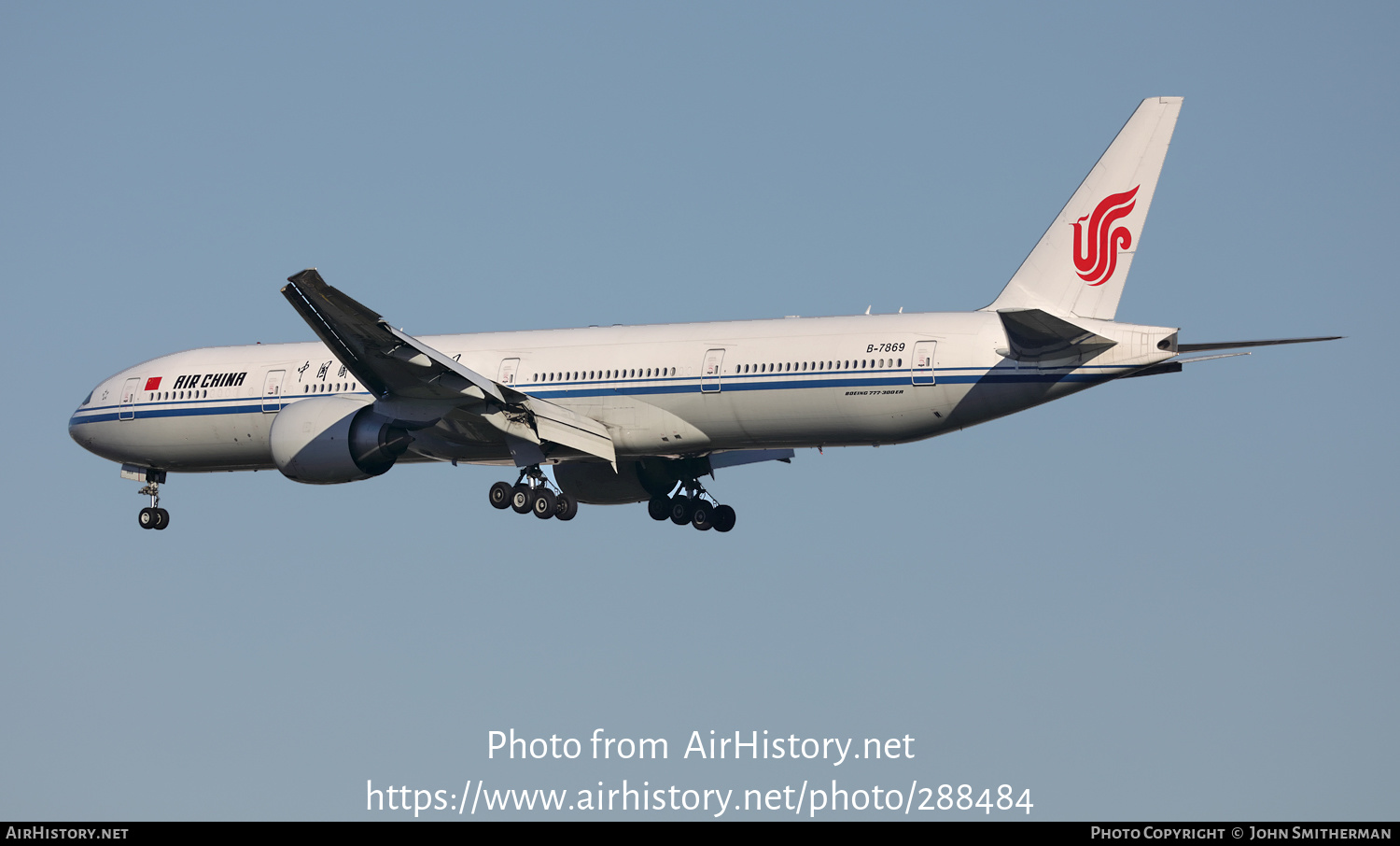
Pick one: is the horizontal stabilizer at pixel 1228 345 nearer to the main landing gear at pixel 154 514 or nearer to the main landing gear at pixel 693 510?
the main landing gear at pixel 693 510

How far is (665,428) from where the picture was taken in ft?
129

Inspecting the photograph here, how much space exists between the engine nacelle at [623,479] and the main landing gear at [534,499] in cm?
363

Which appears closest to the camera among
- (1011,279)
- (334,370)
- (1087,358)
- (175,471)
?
(1087,358)

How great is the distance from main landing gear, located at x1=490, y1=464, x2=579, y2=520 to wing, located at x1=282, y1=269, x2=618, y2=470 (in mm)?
766

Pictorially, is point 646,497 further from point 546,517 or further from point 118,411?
point 118,411

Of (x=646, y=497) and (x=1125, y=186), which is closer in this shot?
(x=1125, y=186)

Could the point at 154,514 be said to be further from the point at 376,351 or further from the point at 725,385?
the point at 725,385

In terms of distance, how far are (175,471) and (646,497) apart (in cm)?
1157

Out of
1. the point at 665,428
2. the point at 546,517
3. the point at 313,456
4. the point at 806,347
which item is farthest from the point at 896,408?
the point at 313,456

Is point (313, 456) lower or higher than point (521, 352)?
lower

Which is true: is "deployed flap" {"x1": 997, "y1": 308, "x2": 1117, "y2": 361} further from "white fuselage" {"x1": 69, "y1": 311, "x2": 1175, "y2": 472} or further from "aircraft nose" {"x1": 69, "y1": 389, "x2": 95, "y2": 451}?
"aircraft nose" {"x1": 69, "y1": 389, "x2": 95, "y2": 451}

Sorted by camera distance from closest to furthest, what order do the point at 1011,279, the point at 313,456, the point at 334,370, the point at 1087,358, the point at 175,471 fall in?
the point at 1087,358, the point at 1011,279, the point at 313,456, the point at 334,370, the point at 175,471

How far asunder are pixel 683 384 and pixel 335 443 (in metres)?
7.58

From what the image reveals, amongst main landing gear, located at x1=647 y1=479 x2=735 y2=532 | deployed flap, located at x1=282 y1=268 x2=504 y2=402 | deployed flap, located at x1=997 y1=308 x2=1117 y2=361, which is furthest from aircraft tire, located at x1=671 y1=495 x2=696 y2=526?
deployed flap, located at x1=997 y1=308 x2=1117 y2=361
